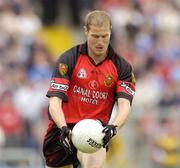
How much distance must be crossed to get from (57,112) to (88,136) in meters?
0.49

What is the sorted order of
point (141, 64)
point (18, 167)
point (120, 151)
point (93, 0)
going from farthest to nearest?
point (93, 0)
point (141, 64)
point (120, 151)
point (18, 167)

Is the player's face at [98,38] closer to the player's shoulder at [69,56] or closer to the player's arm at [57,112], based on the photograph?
the player's shoulder at [69,56]

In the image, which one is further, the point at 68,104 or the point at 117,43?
the point at 117,43

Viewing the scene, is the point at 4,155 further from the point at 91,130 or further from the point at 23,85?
the point at 91,130

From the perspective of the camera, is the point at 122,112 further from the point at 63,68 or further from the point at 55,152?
the point at 55,152

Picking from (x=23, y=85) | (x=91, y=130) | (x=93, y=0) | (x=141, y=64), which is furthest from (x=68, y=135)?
(x=93, y=0)

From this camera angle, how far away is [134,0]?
20.2 meters

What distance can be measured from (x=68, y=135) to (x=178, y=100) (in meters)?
7.20

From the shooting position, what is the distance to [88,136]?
9.41 metres

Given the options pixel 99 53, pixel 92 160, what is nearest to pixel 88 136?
pixel 92 160

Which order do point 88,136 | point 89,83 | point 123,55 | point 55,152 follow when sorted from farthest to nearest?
point 123,55 → point 55,152 → point 89,83 → point 88,136

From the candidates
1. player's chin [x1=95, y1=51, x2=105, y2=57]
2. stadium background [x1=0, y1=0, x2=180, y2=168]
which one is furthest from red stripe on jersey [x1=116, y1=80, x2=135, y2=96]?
stadium background [x1=0, y1=0, x2=180, y2=168]

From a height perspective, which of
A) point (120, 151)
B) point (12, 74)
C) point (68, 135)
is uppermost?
point (68, 135)

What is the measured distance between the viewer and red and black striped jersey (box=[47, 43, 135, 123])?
989 cm
